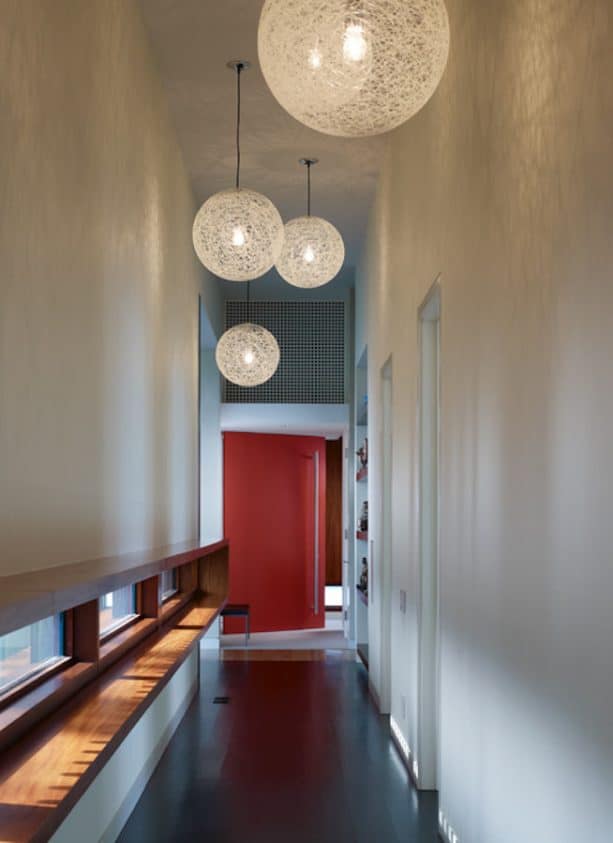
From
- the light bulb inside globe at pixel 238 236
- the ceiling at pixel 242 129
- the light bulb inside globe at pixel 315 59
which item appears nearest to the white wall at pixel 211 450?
the ceiling at pixel 242 129

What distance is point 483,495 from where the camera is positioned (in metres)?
3.32

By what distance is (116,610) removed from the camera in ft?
13.8

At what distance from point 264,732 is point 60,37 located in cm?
478

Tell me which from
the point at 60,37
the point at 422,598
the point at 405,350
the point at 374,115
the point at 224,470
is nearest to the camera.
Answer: the point at 374,115

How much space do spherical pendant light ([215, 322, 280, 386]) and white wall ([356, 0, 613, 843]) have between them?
125 inches

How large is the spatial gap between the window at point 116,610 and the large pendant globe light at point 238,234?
1.80 m

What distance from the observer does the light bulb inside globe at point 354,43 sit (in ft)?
7.99

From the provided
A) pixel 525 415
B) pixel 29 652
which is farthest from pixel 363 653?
pixel 525 415

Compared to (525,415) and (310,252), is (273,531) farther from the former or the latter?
(525,415)

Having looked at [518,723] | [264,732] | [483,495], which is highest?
[483,495]

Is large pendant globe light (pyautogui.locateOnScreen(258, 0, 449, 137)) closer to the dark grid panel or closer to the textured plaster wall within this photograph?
the textured plaster wall

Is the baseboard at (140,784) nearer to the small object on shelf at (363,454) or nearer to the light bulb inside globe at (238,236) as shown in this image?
the light bulb inside globe at (238,236)

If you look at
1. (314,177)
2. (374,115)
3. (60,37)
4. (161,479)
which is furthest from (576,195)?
Answer: (314,177)

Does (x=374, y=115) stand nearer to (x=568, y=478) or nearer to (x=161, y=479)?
(x=568, y=478)
